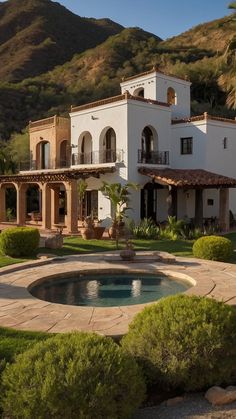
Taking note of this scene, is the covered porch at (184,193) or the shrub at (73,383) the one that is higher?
the covered porch at (184,193)

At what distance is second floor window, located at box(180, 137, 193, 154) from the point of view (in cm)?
2606

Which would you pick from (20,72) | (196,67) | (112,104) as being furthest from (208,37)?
(112,104)

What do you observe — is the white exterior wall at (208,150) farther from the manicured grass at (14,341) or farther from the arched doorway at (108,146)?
the manicured grass at (14,341)

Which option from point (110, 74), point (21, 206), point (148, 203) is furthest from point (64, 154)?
point (110, 74)

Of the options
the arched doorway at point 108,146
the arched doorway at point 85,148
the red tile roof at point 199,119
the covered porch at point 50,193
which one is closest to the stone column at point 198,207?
the covered porch at point 50,193

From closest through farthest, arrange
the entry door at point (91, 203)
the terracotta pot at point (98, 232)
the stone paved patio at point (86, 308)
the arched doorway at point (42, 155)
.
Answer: the stone paved patio at point (86, 308), the terracotta pot at point (98, 232), the entry door at point (91, 203), the arched doorway at point (42, 155)

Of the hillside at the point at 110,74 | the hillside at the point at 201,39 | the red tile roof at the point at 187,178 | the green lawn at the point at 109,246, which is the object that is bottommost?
the green lawn at the point at 109,246

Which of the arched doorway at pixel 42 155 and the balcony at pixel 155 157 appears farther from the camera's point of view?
the arched doorway at pixel 42 155

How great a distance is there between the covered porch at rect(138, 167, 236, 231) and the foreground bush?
52.9 ft

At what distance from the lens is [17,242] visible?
51.1 ft

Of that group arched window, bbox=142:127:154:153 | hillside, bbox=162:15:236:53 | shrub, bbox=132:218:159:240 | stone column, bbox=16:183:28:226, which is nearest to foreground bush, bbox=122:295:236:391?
shrub, bbox=132:218:159:240

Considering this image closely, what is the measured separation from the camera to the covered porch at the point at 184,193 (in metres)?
22.5

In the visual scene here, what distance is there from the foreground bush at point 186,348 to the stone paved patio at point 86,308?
1228 millimetres

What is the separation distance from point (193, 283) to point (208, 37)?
6489 cm
